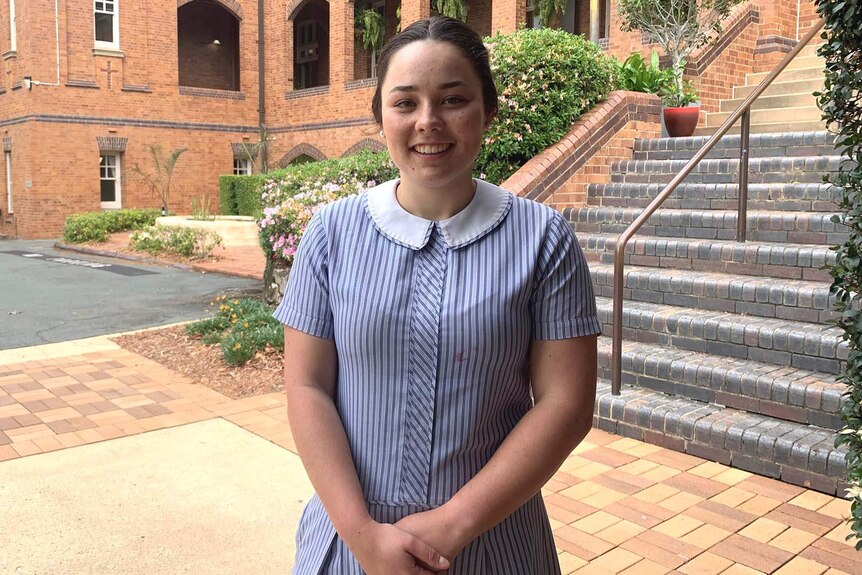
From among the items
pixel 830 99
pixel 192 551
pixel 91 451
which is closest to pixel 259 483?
pixel 192 551

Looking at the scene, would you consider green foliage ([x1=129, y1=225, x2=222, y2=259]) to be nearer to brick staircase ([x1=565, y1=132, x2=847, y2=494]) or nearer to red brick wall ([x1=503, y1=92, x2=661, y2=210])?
red brick wall ([x1=503, y1=92, x2=661, y2=210])

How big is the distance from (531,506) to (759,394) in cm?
314

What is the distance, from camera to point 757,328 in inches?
184

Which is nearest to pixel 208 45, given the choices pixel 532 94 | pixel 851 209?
pixel 532 94

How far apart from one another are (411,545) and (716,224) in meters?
5.65

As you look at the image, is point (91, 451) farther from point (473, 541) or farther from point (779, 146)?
point (779, 146)

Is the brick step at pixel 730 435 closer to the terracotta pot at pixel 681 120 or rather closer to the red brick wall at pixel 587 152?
the red brick wall at pixel 587 152

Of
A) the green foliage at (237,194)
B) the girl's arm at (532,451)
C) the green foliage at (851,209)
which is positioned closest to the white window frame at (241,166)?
the green foliage at (237,194)

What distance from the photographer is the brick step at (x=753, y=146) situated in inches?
272

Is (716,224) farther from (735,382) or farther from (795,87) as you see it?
(795,87)

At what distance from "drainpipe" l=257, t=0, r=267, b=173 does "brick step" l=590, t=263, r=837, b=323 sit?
17.6m

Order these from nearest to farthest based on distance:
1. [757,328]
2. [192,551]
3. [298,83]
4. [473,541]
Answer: [473,541] < [192,551] < [757,328] < [298,83]

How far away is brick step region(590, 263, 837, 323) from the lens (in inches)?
189

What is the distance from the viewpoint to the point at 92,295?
10281mm
